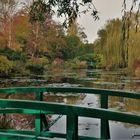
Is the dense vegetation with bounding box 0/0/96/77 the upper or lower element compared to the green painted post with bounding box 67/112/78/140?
upper

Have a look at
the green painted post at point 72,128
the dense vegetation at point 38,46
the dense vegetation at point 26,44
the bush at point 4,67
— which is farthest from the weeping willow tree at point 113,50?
the green painted post at point 72,128

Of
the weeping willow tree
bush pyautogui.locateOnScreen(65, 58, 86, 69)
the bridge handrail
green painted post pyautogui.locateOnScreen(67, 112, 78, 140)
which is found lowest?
green painted post pyautogui.locateOnScreen(67, 112, 78, 140)

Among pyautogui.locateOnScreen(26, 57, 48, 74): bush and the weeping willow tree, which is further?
pyautogui.locateOnScreen(26, 57, 48, 74): bush

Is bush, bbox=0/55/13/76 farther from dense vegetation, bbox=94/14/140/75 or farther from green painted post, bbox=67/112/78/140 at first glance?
green painted post, bbox=67/112/78/140

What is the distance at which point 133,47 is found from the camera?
26.0 meters

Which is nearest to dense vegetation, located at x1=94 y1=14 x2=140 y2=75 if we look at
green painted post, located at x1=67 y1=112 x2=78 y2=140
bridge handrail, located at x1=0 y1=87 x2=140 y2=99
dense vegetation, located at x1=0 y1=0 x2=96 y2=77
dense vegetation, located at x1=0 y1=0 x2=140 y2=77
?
dense vegetation, located at x1=0 y1=0 x2=140 y2=77

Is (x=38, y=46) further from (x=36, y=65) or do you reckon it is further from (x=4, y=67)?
(x=4, y=67)

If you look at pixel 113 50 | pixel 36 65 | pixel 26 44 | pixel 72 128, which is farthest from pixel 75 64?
pixel 72 128

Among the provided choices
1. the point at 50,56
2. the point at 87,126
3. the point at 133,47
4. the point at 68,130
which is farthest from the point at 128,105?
the point at 50,56

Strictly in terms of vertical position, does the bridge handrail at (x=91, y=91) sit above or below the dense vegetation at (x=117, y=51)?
below

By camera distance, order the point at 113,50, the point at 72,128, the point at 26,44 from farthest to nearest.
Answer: the point at 26,44 < the point at 113,50 < the point at 72,128

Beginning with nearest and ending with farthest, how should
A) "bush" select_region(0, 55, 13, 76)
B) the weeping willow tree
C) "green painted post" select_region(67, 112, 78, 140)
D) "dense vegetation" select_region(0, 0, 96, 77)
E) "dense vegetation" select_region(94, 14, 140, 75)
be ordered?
"green painted post" select_region(67, 112, 78, 140) → "dense vegetation" select_region(94, 14, 140, 75) → "bush" select_region(0, 55, 13, 76) → "dense vegetation" select_region(0, 0, 96, 77) → the weeping willow tree

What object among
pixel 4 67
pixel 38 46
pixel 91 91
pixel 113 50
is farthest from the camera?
pixel 38 46

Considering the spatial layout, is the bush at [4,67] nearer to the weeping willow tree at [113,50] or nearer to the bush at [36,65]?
the bush at [36,65]
